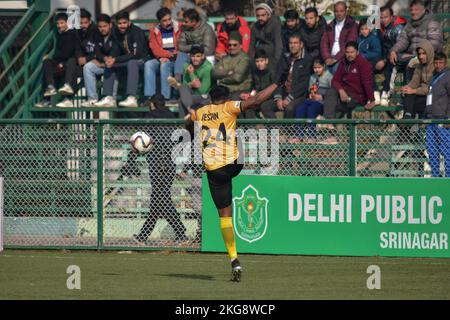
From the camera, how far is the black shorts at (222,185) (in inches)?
475

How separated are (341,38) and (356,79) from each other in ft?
3.52

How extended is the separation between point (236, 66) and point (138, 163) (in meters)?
3.32

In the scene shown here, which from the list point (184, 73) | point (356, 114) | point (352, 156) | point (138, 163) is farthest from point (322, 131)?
point (356, 114)

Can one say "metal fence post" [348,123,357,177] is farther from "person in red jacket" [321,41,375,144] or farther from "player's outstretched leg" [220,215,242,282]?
"player's outstretched leg" [220,215,242,282]

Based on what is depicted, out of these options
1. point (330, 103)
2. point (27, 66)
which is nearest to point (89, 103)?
point (27, 66)

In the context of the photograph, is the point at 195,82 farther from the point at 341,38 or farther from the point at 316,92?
the point at 341,38

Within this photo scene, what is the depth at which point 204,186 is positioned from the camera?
49.0 ft

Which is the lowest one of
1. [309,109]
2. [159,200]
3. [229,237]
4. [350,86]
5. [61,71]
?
[229,237]

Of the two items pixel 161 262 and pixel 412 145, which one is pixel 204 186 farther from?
pixel 412 145

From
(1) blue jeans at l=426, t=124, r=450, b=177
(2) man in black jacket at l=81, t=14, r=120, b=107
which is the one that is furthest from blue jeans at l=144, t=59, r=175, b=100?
(1) blue jeans at l=426, t=124, r=450, b=177

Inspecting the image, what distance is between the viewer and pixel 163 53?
1878 centimetres

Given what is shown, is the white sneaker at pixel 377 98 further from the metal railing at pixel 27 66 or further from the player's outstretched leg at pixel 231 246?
the metal railing at pixel 27 66

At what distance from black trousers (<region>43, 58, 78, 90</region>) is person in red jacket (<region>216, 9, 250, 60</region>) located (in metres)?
2.94

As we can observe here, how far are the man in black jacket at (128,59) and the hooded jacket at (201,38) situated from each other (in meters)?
0.83
